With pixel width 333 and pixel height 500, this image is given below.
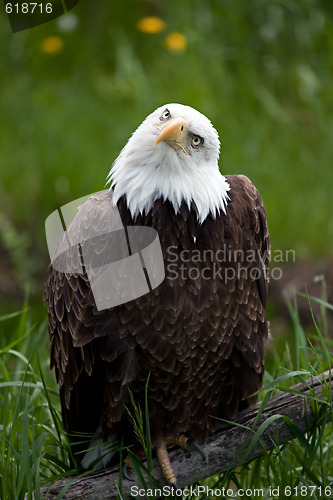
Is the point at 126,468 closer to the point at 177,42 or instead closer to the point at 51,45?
the point at 177,42

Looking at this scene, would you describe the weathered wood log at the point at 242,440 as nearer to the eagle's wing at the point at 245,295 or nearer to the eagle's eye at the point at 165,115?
the eagle's wing at the point at 245,295

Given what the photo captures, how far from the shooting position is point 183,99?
6.18 meters

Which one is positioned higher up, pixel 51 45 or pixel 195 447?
pixel 51 45

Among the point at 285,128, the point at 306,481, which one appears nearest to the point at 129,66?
the point at 285,128

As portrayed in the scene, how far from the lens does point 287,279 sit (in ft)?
18.9

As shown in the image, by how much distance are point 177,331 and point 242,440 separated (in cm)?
54

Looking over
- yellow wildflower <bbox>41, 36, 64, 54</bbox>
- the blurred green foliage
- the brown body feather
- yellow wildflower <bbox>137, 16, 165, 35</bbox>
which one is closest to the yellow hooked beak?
the brown body feather

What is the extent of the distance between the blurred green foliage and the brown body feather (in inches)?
109

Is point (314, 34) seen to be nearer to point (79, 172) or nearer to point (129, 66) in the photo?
point (129, 66)

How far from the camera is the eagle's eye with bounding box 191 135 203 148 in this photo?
9.90ft

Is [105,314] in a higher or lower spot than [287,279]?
higher

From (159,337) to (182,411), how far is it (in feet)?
1.35

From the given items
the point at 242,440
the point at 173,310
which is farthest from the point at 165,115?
the point at 242,440

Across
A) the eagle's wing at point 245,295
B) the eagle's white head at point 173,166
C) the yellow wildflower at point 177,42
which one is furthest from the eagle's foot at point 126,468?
the yellow wildflower at point 177,42
